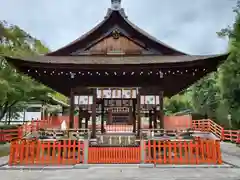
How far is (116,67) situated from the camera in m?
10.5

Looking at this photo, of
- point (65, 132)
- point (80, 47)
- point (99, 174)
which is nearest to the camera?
point (99, 174)

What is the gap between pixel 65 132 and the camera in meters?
11.3

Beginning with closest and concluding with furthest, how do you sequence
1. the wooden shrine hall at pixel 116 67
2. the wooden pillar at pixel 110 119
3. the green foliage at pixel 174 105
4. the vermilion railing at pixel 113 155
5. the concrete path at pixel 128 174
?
the concrete path at pixel 128 174, the vermilion railing at pixel 113 155, the wooden shrine hall at pixel 116 67, the wooden pillar at pixel 110 119, the green foliage at pixel 174 105

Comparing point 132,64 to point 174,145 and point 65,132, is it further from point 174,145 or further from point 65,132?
point 65,132

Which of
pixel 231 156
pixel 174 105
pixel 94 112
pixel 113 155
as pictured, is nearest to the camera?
pixel 113 155

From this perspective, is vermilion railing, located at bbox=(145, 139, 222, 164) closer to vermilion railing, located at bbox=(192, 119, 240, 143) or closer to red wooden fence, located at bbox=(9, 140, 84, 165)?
red wooden fence, located at bbox=(9, 140, 84, 165)

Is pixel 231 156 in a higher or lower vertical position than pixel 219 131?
lower

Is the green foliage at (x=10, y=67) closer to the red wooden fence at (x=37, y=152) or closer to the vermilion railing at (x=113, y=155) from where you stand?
the red wooden fence at (x=37, y=152)

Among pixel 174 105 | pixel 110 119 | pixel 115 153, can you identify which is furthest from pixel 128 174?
pixel 174 105

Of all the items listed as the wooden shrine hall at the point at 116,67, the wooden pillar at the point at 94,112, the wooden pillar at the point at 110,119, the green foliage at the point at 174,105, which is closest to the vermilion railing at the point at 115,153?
the wooden pillar at the point at 94,112

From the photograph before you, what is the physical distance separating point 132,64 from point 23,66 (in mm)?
5010

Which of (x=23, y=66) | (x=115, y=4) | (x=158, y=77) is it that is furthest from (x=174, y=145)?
(x=115, y=4)

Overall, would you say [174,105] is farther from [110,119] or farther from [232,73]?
[110,119]

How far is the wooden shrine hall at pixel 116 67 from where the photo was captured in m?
10.4
